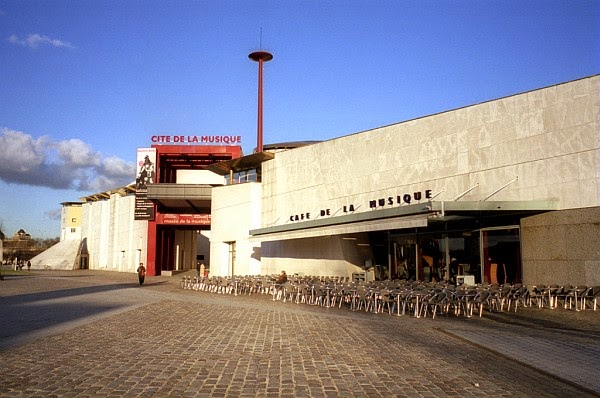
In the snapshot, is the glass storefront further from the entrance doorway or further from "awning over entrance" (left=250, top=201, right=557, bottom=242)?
the entrance doorway

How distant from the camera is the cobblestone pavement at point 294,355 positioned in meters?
6.43

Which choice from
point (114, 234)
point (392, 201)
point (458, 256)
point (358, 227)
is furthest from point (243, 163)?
point (114, 234)

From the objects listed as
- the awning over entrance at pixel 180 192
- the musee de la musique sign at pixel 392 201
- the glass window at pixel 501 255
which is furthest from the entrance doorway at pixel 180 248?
the glass window at pixel 501 255

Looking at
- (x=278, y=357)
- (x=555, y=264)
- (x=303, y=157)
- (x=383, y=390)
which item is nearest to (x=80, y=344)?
(x=278, y=357)

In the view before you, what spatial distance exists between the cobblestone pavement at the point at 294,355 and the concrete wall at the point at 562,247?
6.41ft

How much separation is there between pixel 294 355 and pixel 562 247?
11523mm

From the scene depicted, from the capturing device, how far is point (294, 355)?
848 cm

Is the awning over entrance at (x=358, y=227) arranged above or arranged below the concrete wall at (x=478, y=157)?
below

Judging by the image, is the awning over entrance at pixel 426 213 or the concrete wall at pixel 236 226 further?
the concrete wall at pixel 236 226

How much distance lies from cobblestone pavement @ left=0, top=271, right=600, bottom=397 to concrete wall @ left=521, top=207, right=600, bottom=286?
1955mm

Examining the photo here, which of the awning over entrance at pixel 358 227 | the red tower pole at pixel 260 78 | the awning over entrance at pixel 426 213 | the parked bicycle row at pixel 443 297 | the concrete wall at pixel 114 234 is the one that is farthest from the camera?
the concrete wall at pixel 114 234

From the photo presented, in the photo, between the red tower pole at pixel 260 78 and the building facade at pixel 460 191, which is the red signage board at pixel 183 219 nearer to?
the red tower pole at pixel 260 78

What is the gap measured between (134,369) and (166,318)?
6316 millimetres

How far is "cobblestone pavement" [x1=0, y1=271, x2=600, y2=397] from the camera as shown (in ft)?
21.1
